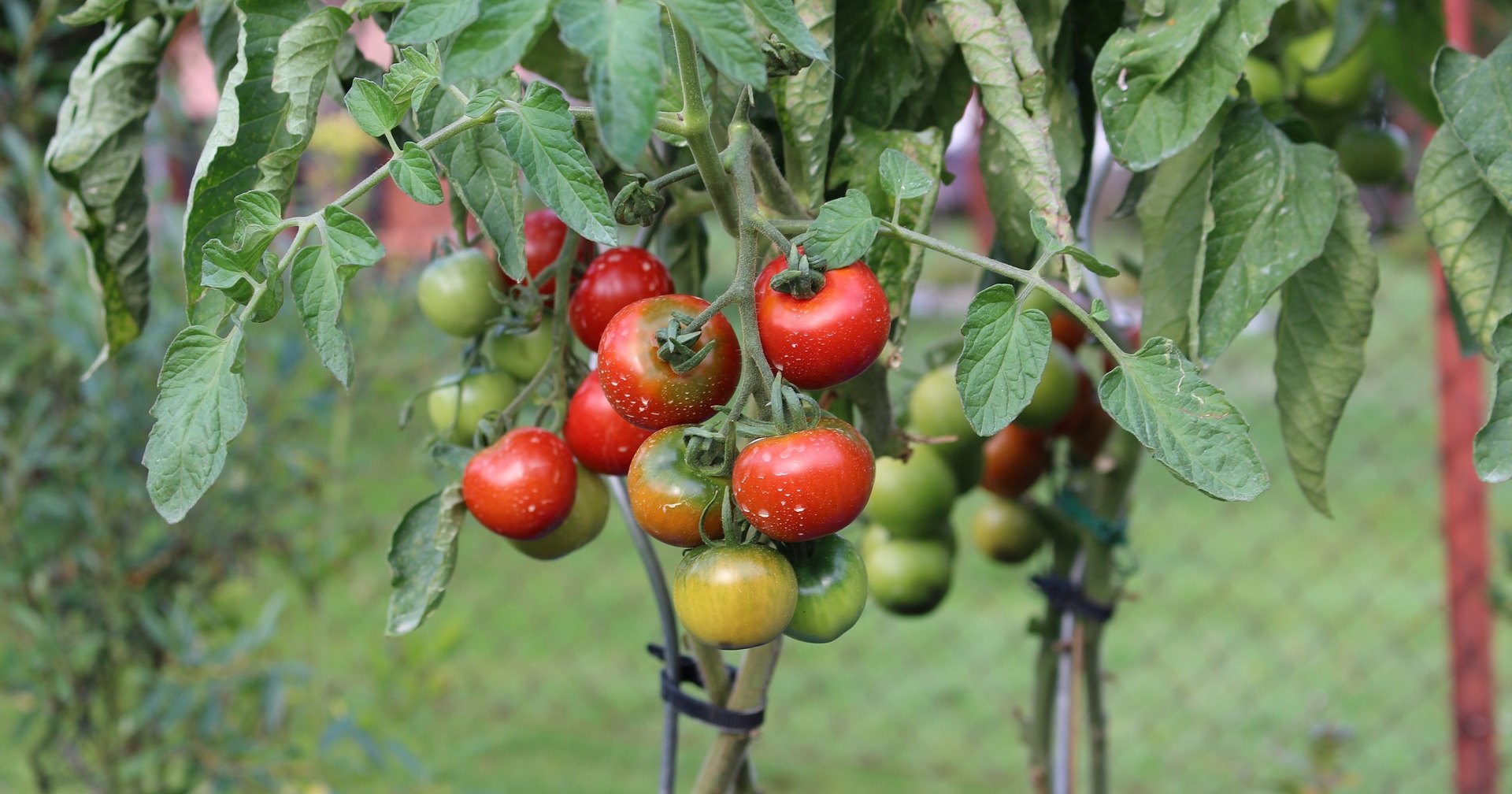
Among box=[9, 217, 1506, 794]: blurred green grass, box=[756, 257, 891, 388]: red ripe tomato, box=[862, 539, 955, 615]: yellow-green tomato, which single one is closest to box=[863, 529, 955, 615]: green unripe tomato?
box=[862, 539, 955, 615]: yellow-green tomato

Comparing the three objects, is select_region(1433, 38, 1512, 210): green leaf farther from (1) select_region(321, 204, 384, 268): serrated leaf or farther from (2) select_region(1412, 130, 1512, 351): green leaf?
(1) select_region(321, 204, 384, 268): serrated leaf

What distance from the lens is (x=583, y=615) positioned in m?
3.07

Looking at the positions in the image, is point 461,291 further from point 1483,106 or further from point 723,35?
point 1483,106

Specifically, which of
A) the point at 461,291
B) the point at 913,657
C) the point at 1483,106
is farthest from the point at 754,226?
the point at 913,657

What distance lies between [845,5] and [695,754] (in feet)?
6.83

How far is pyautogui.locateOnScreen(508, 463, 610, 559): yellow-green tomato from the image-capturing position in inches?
23.0

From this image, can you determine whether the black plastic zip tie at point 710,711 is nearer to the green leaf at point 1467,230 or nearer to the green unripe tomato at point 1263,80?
the green leaf at point 1467,230

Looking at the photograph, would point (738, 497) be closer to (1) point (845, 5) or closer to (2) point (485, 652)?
(1) point (845, 5)

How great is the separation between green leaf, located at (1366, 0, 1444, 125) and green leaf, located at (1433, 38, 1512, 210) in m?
0.29

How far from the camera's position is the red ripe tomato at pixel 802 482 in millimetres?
413

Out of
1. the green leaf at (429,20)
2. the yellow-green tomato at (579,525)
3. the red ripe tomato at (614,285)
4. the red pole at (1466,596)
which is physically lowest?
the red pole at (1466,596)

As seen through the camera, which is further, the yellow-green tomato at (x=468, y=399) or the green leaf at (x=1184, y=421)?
the yellow-green tomato at (x=468, y=399)

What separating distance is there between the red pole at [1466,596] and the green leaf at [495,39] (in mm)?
1820

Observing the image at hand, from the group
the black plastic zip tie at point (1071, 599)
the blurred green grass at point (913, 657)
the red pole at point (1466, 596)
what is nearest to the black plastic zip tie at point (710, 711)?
the black plastic zip tie at point (1071, 599)
